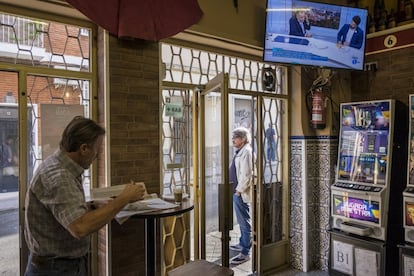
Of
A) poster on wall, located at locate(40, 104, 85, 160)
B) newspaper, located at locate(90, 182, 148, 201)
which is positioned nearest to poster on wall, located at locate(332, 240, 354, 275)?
newspaper, located at locate(90, 182, 148, 201)

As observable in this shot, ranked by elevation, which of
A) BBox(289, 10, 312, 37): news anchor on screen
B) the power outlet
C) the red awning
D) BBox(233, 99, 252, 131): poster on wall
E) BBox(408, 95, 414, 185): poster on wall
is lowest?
BBox(408, 95, 414, 185): poster on wall

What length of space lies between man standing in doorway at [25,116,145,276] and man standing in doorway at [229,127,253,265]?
2068 mm

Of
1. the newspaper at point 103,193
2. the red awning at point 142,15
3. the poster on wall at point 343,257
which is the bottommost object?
the poster on wall at point 343,257

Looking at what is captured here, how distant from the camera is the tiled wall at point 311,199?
3.86m

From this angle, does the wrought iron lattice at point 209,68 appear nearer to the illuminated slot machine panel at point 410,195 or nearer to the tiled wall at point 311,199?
the tiled wall at point 311,199

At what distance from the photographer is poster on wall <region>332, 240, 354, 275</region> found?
340 centimetres

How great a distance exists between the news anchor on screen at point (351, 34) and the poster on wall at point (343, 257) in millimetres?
2008

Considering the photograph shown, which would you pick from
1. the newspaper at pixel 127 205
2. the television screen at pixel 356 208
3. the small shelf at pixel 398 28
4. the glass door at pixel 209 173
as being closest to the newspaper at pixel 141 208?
the newspaper at pixel 127 205

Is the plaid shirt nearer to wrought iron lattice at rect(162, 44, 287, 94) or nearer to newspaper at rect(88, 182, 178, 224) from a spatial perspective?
newspaper at rect(88, 182, 178, 224)

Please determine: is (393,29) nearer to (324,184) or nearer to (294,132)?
(294,132)

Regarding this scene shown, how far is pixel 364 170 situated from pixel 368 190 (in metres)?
0.22

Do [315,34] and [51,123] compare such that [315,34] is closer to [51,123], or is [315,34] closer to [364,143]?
[364,143]

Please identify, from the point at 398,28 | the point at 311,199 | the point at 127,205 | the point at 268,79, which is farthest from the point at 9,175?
the point at 398,28

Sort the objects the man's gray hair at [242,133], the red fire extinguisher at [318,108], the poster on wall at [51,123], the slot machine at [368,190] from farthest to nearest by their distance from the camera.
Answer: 1. the red fire extinguisher at [318,108]
2. the man's gray hair at [242,133]
3. the slot machine at [368,190]
4. the poster on wall at [51,123]
